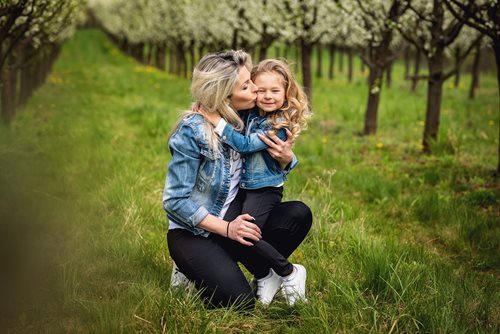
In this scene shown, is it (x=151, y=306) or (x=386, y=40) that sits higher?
(x=386, y=40)

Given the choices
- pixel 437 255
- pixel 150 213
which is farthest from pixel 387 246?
pixel 150 213

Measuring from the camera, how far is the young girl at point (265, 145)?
3438 millimetres

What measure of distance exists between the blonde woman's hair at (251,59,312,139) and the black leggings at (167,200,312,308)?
1.78 ft

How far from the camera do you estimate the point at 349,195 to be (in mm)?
6551

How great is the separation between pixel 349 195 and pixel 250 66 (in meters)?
3.36

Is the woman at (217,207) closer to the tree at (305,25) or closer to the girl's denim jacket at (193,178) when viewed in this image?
the girl's denim jacket at (193,178)

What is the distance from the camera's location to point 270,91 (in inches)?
139

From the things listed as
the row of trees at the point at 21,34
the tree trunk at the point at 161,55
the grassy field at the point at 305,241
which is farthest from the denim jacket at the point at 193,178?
the tree trunk at the point at 161,55

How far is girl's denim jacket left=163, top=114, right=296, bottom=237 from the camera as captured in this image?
338cm

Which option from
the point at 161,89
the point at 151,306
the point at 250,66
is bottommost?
the point at 161,89

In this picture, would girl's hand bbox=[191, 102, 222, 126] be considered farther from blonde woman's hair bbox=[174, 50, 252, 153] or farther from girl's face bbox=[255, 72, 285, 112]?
girl's face bbox=[255, 72, 285, 112]

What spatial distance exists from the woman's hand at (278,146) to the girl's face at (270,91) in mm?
192

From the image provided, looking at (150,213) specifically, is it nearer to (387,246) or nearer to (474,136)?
(387,246)

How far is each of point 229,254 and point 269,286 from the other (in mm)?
333
